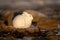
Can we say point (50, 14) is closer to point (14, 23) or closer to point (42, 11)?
point (42, 11)

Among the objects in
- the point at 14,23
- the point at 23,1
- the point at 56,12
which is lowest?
the point at 14,23

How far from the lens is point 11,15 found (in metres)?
1.41

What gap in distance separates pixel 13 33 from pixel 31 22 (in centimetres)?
24

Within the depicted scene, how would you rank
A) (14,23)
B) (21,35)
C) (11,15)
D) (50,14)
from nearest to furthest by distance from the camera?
1. (21,35)
2. (14,23)
3. (11,15)
4. (50,14)

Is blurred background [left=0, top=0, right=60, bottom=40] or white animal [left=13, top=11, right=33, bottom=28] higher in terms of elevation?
blurred background [left=0, top=0, right=60, bottom=40]

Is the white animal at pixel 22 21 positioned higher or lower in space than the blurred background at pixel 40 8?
lower

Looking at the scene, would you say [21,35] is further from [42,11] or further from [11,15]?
[42,11]

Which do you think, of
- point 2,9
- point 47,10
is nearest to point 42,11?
point 47,10

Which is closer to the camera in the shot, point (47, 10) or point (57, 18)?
point (57, 18)

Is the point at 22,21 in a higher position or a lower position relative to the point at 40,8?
lower

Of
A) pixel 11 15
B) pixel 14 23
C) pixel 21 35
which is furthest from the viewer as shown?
pixel 11 15

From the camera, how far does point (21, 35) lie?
1166mm

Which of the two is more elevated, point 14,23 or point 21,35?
point 14,23

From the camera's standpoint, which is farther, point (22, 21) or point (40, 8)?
point (40, 8)
